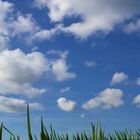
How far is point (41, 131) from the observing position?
2.27 m

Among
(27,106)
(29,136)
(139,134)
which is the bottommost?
(29,136)

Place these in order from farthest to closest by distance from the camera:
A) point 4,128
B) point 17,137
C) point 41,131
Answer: point 17,137
point 4,128
point 41,131

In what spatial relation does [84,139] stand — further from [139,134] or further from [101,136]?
[139,134]

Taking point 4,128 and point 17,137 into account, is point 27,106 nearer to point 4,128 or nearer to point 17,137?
point 4,128

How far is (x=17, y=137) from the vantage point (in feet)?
10.9

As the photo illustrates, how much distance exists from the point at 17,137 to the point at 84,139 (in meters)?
0.92

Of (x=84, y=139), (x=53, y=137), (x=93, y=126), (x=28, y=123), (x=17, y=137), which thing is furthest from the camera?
(x=84, y=139)

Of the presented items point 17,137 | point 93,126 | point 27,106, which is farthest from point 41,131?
point 17,137

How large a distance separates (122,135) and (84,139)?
1.33 m

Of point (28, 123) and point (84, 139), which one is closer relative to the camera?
point (28, 123)

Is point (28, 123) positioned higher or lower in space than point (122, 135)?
lower

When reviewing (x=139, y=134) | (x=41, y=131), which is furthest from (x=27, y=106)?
(x=139, y=134)

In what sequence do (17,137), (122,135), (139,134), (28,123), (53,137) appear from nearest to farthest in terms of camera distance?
(28,123) < (17,137) < (53,137) < (122,135) < (139,134)

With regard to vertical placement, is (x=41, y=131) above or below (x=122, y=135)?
below
